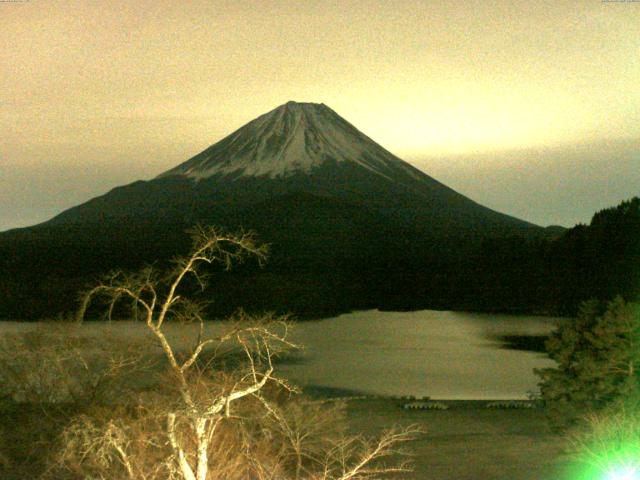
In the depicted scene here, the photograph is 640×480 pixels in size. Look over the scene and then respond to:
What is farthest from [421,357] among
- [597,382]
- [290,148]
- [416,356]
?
[290,148]

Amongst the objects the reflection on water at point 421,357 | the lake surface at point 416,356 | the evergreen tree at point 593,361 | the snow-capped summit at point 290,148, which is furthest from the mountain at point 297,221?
the evergreen tree at point 593,361

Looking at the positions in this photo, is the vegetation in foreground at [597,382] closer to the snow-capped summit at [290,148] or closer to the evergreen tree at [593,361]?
the evergreen tree at [593,361]

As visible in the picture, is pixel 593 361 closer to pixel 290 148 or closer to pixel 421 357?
pixel 421 357

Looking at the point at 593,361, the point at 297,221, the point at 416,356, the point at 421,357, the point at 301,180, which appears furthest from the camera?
the point at 301,180

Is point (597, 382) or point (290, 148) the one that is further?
point (290, 148)

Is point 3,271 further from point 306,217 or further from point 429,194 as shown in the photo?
point 429,194

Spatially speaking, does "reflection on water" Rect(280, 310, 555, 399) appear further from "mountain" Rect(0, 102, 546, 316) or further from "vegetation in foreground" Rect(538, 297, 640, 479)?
"mountain" Rect(0, 102, 546, 316)
